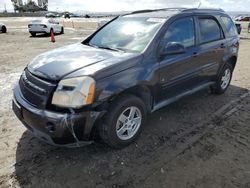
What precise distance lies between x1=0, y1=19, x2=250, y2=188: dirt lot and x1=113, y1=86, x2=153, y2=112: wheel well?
52cm

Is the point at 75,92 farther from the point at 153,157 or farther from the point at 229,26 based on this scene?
the point at 229,26

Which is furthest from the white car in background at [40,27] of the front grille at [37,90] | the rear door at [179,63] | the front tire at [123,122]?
the front tire at [123,122]

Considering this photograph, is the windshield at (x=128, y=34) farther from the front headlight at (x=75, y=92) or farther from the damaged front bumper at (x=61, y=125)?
the damaged front bumper at (x=61, y=125)

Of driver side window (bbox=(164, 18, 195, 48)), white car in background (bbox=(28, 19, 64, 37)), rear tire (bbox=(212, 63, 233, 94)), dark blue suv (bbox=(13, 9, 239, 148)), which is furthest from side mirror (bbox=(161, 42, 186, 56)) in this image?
white car in background (bbox=(28, 19, 64, 37))

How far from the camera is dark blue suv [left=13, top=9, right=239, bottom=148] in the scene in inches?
115

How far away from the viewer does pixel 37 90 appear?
3.07 m

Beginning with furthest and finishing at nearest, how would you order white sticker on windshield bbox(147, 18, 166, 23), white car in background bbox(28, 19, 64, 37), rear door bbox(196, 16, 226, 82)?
white car in background bbox(28, 19, 64, 37)
rear door bbox(196, 16, 226, 82)
white sticker on windshield bbox(147, 18, 166, 23)

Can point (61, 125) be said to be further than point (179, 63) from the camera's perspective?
No

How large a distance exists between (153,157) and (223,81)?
315 centimetres

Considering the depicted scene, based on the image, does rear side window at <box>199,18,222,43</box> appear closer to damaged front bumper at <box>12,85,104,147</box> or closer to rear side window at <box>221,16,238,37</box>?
rear side window at <box>221,16,238,37</box>

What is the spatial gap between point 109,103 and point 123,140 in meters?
0.64

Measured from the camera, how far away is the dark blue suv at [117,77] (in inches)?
115

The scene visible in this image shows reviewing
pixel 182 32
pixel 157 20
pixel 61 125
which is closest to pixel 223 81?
pixel 182 32

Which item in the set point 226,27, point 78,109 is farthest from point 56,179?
point 226,27
